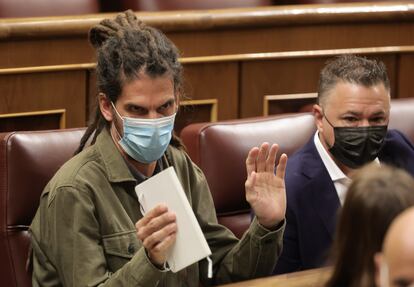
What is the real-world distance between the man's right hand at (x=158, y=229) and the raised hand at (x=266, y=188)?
0.16 m

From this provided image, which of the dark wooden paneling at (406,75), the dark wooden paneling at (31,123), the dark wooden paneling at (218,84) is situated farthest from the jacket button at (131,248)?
the dark wooden paneling at (406,75)

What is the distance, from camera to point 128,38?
1136 millimetres

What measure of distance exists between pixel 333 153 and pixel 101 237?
1.27ft

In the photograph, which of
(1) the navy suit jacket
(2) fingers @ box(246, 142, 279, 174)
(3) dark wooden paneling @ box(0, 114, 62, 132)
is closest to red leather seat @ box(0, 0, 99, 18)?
(3) dark wooden paneling @ box(0, 114, 62, 132)

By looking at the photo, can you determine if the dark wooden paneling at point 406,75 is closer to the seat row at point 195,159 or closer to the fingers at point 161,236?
the seat row at point 195,159

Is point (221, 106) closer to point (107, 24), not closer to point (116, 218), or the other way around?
point (107, 24)

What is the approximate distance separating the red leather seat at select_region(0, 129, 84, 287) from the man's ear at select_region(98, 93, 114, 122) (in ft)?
0.34

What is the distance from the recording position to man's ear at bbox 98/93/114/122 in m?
1.15

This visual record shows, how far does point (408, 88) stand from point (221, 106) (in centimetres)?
41

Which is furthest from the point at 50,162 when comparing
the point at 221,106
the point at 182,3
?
the point at 182,3

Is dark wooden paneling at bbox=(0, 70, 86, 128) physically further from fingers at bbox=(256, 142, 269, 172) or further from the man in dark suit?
fingers at bbox=(256, 142, 269, 172)

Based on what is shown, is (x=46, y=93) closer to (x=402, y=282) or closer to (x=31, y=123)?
(x=31, y=123)

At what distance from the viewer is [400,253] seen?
22.8 inches

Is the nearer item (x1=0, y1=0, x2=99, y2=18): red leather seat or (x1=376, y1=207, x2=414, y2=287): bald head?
(x1=376, y1=207, x2=414, y2=287): bald head
